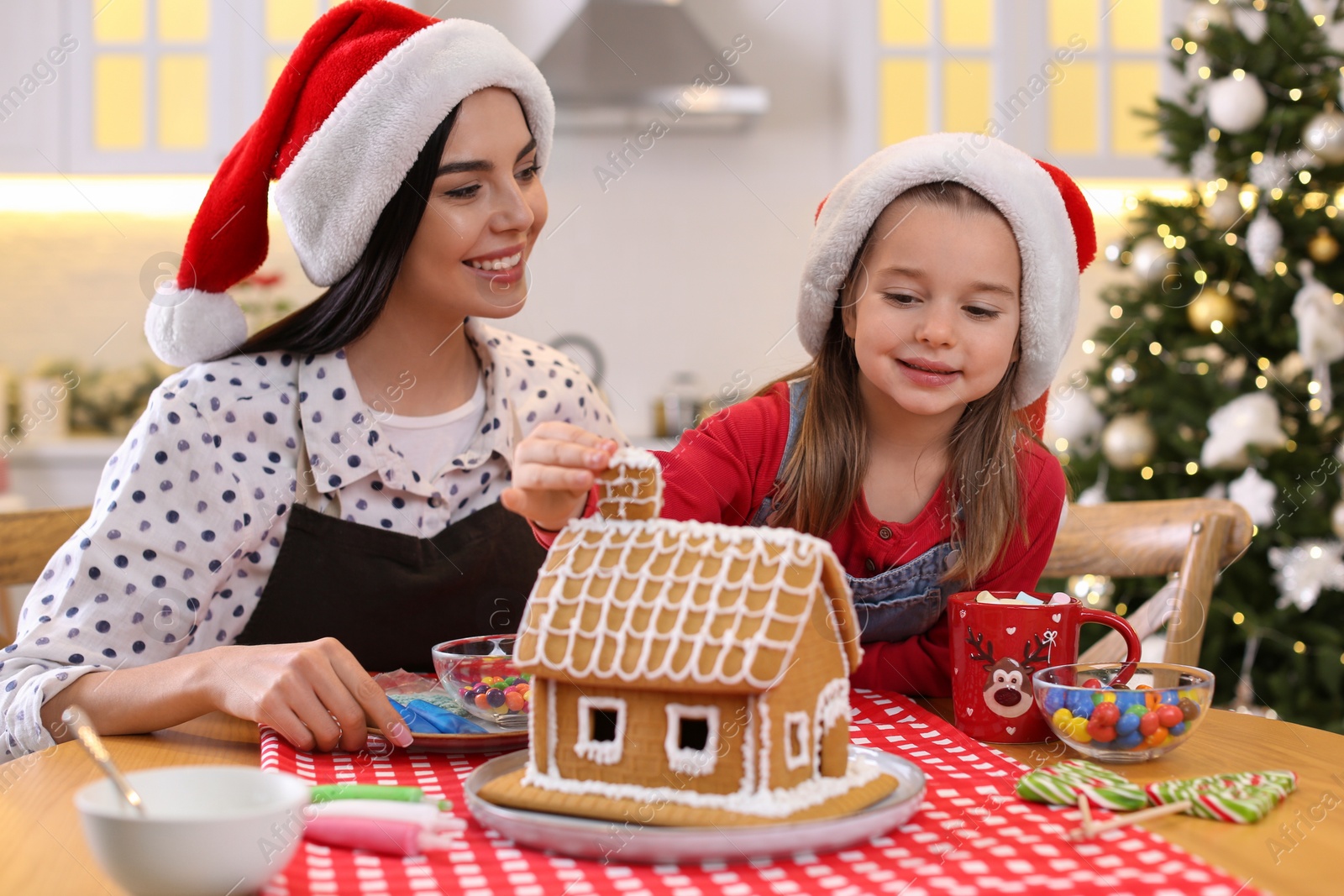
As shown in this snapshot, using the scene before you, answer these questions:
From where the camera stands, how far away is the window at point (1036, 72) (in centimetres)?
357

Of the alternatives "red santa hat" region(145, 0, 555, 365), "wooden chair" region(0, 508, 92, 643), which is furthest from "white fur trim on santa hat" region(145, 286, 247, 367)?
"wooden chair" region(0, 508, 92, 643)

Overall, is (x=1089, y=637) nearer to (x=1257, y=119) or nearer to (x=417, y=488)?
(x=1257, y=119)

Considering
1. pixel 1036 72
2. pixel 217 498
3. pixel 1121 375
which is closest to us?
pixel 217 498

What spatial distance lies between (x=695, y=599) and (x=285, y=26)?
3.28 meters

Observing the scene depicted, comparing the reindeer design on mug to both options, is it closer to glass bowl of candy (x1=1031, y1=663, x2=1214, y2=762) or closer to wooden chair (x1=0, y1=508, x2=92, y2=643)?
glass bowl of candy (x1=1031, y1=663, x2=1214, y2=762)

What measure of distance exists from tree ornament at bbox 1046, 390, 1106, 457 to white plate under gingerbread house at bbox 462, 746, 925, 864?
2395mm

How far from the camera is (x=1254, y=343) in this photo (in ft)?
8.83

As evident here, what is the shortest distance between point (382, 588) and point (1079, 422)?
2.15 metres

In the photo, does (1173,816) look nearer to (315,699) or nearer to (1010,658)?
(1010,658)

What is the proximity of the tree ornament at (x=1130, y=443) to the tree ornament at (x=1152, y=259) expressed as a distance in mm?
344

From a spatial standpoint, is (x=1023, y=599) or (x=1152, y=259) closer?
(x=1023, y=599)

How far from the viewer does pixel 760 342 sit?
3.95 metres

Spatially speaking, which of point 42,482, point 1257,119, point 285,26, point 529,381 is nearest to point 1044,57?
point 1257,119

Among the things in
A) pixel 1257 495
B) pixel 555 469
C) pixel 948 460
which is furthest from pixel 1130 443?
pixel 555 469
